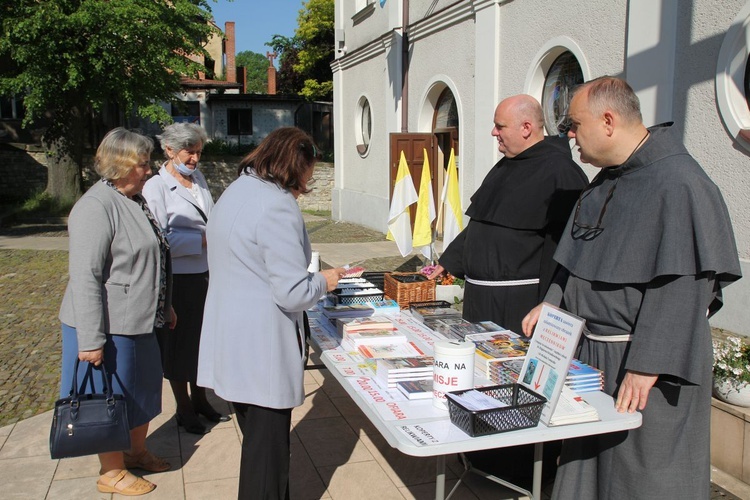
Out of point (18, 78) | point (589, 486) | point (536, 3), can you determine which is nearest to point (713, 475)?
point (589, 486)

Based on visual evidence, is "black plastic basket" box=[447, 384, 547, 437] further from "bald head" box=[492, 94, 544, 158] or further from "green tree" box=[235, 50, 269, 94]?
"green tree" box=[235, 50, 269, 94]

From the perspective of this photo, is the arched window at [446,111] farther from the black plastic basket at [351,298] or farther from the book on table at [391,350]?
the book on table at [391,350]

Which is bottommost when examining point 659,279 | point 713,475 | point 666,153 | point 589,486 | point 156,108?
point 713,475

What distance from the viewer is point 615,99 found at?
92.1 inches

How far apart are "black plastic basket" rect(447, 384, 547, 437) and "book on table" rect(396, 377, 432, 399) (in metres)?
0.17

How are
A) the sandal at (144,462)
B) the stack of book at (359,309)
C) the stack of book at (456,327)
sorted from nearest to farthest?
the stack of book at (456,327)
the stack of book at (359,309)
the sandal at (144,462)

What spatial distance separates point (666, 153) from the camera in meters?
2.33

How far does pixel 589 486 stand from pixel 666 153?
129cm

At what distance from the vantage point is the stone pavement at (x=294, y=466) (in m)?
3.52

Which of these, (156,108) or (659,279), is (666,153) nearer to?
(659,279)

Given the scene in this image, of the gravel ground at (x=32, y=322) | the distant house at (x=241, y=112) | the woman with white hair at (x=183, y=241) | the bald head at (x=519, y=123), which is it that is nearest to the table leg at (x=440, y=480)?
the bald head at (x=519, y=123)

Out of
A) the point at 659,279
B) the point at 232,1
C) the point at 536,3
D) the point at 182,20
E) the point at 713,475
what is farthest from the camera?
the point at 232,1

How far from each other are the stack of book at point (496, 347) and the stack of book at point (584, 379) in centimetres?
28

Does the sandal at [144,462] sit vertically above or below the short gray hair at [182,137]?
below
